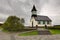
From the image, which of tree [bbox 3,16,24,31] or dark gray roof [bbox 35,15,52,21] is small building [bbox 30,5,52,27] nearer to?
dark gray roof [bbox 35,15,52,21]

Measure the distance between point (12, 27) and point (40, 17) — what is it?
23.6m

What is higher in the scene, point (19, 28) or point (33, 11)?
point (33, 11)

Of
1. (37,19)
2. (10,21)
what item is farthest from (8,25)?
(37,19)

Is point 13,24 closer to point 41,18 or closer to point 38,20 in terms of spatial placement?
point 38,20

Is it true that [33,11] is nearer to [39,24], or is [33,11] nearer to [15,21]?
[39,24]

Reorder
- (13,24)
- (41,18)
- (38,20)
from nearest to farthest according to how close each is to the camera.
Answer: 1. (13,24)
2. (38,20)
3. (41,18)

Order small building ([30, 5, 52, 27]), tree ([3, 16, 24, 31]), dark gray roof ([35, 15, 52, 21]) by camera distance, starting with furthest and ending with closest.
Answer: dark gray roof ([35, 15, 52, 21]) → small building ([30, 5, 52, 27]) → tree ([3, 16, 24, 31])

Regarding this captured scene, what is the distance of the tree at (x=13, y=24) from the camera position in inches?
1704

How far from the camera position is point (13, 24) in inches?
1721

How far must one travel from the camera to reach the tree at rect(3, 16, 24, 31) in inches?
1704

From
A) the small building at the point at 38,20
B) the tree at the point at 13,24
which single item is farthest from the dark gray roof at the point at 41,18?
the tree at the point at 13,24

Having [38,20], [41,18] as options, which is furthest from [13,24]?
[41,18]

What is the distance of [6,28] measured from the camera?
147 feet

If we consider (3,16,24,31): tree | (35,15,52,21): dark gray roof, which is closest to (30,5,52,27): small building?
(35,15,52,21): dark gray roof
